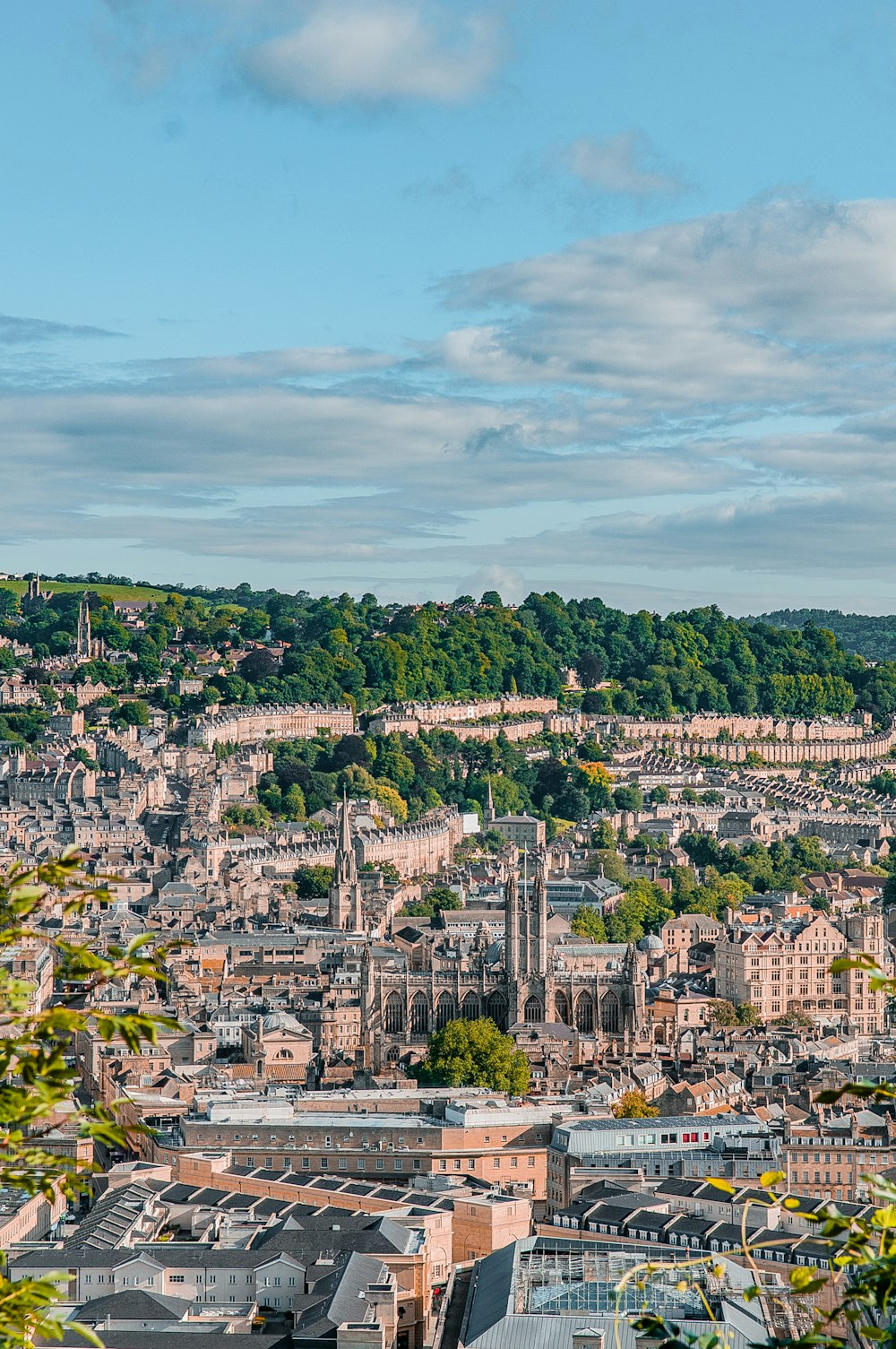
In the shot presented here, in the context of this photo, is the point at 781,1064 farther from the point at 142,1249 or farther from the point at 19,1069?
the point at 19,1069

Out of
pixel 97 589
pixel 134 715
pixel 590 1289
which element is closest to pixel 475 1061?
pixel 590 1289

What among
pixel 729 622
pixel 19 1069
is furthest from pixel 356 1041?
pixel 729 622

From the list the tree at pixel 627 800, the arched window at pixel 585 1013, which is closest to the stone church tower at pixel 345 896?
the arched window at pixel 585 1013

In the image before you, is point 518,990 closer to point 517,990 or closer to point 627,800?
point 517,990

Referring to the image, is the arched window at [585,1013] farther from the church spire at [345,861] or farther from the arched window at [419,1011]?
the church spire at [345,861]

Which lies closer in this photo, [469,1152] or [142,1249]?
[142,1249]

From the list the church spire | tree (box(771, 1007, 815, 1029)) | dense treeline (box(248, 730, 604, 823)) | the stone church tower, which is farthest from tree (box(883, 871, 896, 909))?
the stone church tower
